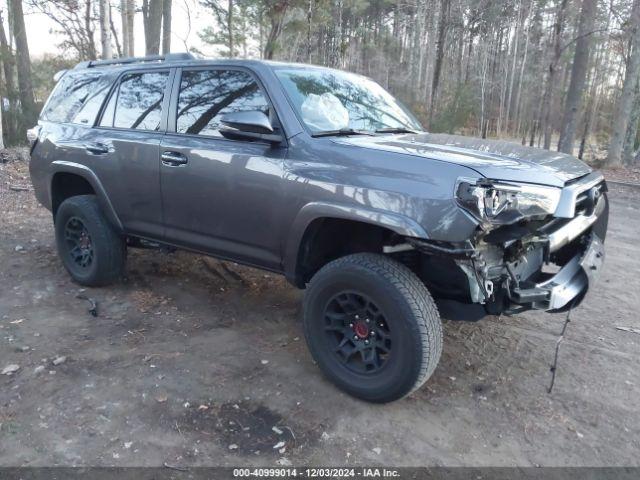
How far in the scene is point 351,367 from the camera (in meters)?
3.11

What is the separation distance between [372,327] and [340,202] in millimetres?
742

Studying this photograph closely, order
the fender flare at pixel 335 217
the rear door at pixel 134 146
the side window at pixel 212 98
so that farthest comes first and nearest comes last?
the rear door at pixel 134 146 → the side window at pixel 212 98 → the fender flare at pixel 335 217

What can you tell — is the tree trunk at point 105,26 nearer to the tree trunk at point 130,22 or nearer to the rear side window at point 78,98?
the rear side window at point 78,98

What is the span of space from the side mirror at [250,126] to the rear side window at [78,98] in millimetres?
1861

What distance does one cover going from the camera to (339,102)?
12.1 ft

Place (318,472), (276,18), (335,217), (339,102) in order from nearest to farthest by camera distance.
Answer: (318,472), (335,217), (339,102), (276,18)

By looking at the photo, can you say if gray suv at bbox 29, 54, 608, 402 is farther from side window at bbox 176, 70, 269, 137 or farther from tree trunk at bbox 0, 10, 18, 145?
tree trunk at bbox 0, 10, 18, 145

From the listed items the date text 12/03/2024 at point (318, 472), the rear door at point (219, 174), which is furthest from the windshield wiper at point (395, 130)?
the date text 12/03/2024 at point (318, 472)

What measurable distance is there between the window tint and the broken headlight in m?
2.53

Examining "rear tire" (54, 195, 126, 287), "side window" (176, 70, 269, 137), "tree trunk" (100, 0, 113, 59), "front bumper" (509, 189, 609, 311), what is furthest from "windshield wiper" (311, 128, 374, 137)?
"tree trunk" (100, 0, 113, 59)

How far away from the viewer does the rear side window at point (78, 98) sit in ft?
15.0

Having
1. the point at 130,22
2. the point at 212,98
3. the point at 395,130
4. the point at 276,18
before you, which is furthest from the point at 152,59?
the point at 130,22

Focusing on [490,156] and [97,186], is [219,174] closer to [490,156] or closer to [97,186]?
[97,186]

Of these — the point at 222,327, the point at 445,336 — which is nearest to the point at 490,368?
the point at 445,336
